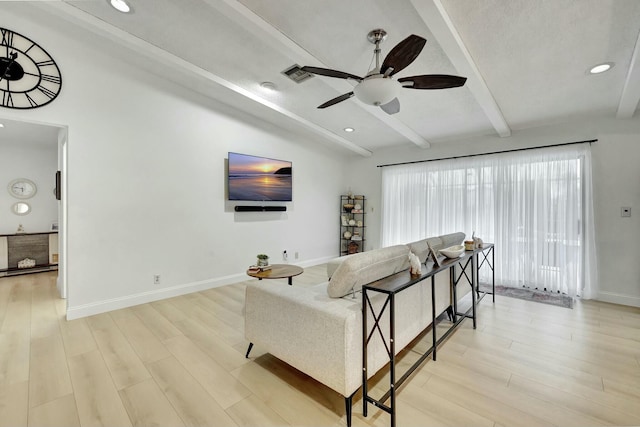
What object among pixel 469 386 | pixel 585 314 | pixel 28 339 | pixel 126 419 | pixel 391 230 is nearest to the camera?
pixel 126 419

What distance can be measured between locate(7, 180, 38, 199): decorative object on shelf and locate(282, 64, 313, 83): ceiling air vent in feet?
18.9

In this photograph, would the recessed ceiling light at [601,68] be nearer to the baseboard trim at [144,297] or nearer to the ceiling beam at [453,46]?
the ceiling beam at [453,46]

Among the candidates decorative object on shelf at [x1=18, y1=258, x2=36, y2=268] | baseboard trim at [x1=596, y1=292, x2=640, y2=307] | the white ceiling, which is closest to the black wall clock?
the white ceiling

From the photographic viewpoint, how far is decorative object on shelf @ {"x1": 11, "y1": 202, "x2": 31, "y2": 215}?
205 inches

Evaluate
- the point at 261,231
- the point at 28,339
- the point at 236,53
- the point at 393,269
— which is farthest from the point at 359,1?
the point at 28,339

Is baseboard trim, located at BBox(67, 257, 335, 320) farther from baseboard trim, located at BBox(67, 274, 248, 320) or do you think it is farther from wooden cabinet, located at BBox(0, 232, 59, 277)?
wooden cabinet, located at BBox(0, 232, 59, 277)

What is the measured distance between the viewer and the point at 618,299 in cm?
364

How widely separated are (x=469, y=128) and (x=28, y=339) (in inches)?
239

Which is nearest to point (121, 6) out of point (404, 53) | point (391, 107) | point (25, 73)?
point (25, 73)

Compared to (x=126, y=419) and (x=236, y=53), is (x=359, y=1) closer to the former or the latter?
(x=236, y=53)

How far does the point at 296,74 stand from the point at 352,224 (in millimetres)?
3830

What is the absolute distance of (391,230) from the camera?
5789 millimetres

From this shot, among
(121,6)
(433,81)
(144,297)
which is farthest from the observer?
(144,297)

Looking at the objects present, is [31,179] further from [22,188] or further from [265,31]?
[265,31]
